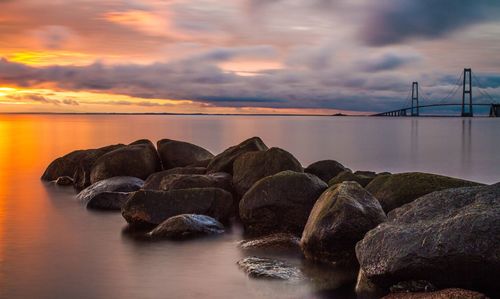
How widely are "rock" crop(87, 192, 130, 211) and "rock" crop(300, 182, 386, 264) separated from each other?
5894 millimetres

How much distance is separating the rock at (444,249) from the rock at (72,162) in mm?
12325

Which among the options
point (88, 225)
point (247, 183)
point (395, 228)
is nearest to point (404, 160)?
point (247, 183)

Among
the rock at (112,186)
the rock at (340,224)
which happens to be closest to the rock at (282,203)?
the rock at (340,224)

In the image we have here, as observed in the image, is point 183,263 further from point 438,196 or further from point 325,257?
point 438,196

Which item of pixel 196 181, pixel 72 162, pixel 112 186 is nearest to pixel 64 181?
pixel 72 162

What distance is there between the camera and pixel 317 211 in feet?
28.1

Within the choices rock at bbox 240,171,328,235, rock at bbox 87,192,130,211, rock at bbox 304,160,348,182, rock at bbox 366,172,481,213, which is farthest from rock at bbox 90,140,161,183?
rock at bbox 366,172,481,213

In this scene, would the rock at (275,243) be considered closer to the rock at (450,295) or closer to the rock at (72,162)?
the rock at (450,295)

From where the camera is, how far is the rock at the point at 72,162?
58.5ft

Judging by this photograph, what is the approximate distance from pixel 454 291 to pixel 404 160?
26.9 m

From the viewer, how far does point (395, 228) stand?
22.6 feet

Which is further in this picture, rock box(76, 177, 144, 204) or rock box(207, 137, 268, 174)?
rock box(76, 177, 144, 204)

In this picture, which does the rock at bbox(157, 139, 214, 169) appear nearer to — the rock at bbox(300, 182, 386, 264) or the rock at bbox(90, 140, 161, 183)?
the rock at bbox(90, 140, 161, 183)

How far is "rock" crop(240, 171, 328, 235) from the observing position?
10266 millimetres
